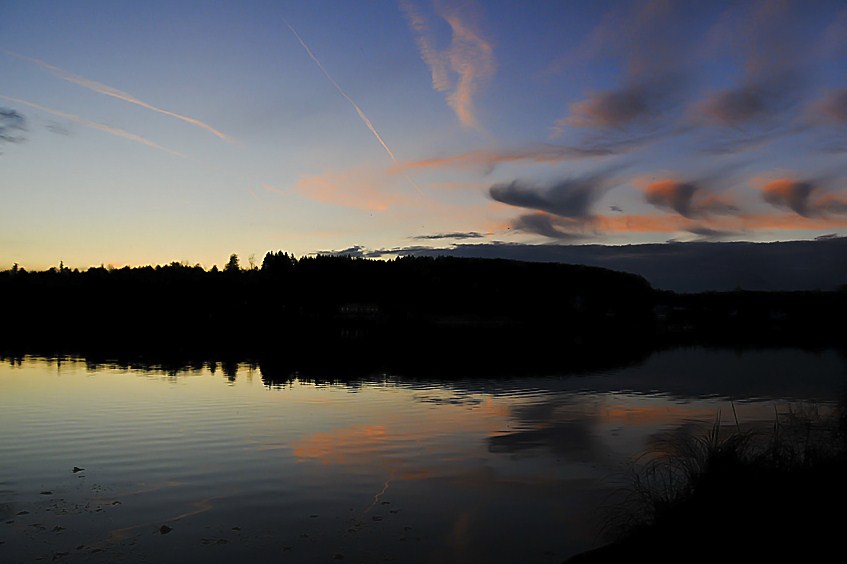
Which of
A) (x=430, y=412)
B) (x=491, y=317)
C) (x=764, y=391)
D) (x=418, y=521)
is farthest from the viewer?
(x=491, y=317)

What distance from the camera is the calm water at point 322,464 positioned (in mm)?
14875

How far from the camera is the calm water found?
1488 centimetres

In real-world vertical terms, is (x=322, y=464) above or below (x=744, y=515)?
below

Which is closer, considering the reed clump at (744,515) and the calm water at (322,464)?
the reed clump at (744,515)

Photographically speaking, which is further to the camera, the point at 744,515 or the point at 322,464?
the point at 322,464

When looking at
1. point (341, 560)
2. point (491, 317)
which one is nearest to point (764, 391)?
point (341, 560)

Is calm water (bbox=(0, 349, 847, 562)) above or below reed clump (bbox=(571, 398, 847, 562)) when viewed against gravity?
below

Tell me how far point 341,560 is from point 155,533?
4.52 m

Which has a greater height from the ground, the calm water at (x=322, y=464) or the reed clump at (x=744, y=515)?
the reed clump at (x=744, y=515)

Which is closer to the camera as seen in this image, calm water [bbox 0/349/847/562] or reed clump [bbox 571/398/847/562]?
reed clump [bbox 571/398/847/562]

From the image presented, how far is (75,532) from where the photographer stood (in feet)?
49.2

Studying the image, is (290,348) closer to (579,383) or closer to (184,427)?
(579,383)

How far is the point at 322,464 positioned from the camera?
22.5 metres

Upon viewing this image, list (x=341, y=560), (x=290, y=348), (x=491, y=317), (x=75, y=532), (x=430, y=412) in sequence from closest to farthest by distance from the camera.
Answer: (x=341, y=560), (x=75, y=532), (x=430, y=412), (x=290, y=348), (x=491, y=317)
